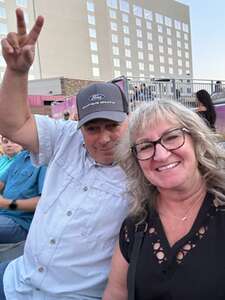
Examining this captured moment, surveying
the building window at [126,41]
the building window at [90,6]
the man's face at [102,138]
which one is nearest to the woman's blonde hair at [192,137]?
the man's face at [102,138]

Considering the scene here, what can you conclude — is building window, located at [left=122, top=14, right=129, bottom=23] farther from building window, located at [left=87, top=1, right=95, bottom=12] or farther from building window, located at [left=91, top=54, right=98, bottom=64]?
building window, located at [left=91, top=54, right=98, bottom=64]

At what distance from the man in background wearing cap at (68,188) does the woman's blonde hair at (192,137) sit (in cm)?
9

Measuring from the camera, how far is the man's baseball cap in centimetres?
177

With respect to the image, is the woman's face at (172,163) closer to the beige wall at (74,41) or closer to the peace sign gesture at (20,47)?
the peace sign gesture at (20,47)

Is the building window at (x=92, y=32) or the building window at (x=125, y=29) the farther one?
the building window at (x=125, y=29)

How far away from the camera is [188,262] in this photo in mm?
1329

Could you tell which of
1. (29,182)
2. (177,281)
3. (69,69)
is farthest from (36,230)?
(69,69)

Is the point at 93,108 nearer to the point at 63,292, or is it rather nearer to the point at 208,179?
the point at 208,179

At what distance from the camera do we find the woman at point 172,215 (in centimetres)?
132

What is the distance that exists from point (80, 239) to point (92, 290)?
0.24 m

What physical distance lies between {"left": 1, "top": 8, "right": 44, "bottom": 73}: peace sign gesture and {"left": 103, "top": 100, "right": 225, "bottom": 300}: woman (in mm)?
549

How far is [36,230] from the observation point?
173cm

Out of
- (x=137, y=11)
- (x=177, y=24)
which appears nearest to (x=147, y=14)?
(x=137, y=11)

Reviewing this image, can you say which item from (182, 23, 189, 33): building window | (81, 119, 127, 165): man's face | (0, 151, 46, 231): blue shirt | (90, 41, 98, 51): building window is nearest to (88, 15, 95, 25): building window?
(90, 41, 98, 51): building window
